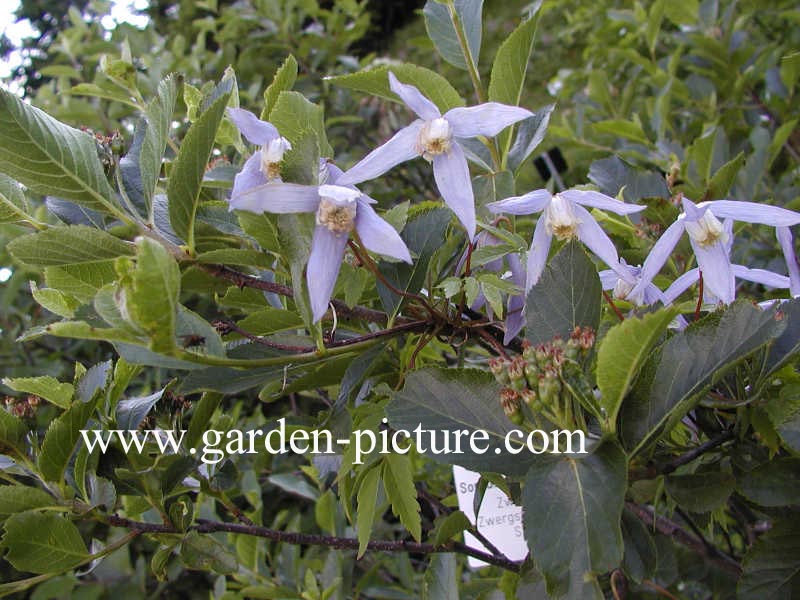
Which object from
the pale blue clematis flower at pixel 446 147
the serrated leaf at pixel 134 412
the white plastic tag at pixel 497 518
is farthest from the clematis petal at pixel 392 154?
the white plastic tag at pixel 497 518

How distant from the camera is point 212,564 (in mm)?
813

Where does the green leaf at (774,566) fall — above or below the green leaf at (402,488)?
below

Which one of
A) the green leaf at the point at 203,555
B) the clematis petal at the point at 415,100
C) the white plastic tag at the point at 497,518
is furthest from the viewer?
the white plastic tag at the point at 497,518

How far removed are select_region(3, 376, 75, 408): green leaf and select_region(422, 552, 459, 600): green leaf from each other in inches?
18.2

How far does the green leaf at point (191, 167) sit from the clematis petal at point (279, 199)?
60 mm

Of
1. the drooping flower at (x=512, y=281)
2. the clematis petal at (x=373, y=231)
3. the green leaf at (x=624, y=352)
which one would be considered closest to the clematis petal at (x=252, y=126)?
the clematis petal at (x=373, y=231)

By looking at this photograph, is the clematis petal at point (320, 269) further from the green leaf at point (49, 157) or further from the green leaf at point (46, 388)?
the green leaf at point (46, 388)

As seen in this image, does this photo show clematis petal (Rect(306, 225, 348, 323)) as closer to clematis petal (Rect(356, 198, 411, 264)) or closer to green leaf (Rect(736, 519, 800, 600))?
clematis petal (Rect(356, 198, 411, 264))

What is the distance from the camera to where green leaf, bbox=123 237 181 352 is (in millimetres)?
465

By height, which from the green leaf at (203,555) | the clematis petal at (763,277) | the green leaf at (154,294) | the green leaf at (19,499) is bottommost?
the green leaf at (203,555)

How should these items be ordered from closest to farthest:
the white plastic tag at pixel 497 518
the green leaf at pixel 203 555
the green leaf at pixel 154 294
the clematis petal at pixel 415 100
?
the green leaf at pixel 154 294
the clematis petal at pixel 415 100
the green leaf at pixel 203 555
the white plastic tag at pixel 497 518

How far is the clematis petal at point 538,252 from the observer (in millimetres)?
646

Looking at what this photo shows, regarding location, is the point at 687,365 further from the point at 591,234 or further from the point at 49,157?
the point at 49,157

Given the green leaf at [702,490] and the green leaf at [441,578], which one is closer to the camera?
the green leaf at [702,490]
